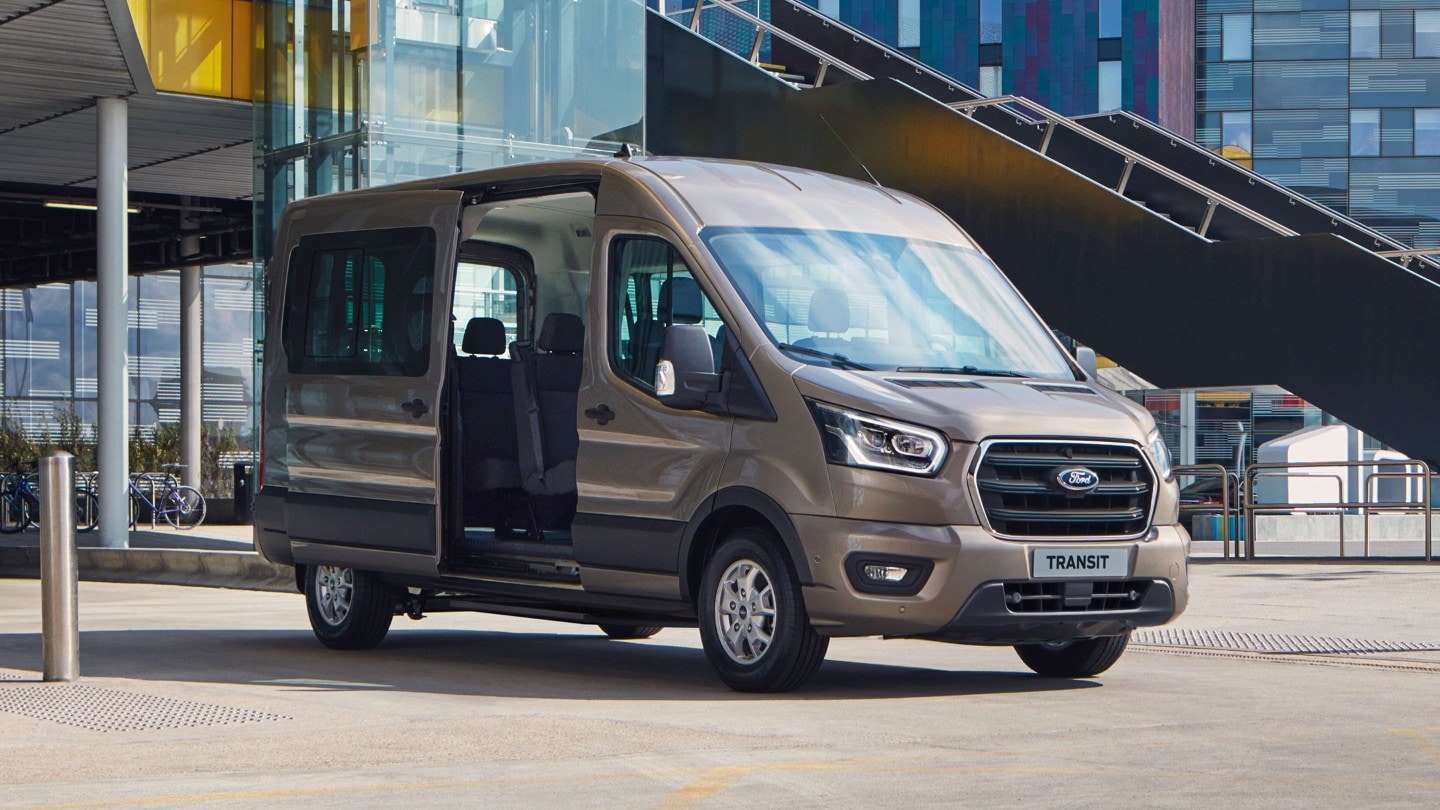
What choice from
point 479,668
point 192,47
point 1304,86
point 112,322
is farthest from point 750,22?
point 1304,86

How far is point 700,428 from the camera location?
31.1 feet

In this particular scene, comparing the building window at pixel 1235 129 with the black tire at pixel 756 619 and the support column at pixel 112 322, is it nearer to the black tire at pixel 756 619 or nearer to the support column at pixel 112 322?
the support column at pixel 112 322

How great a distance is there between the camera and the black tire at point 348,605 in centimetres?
1168

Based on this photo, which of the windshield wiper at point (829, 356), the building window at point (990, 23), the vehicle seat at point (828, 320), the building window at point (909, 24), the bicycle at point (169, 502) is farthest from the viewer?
the building window at point (909, 24)

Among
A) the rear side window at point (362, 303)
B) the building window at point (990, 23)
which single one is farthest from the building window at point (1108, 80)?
the rear side window at point (362, 303)

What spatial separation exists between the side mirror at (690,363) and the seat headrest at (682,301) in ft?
0.80

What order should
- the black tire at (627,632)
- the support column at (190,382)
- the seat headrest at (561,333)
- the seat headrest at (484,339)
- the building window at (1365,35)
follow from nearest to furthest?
1. the seat headrest at (561,333)
2. the seat headrest at (484,339)
3. the black tire at (627,632)
4. the support column at (190,382)
5. the building window at (1365,35)

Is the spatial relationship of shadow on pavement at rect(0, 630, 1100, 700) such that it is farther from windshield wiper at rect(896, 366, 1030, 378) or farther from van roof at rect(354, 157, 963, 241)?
van roof at rect(354, 157, 963, 241)

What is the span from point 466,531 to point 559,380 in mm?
937

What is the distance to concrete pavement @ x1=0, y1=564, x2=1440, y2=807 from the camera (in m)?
6.46

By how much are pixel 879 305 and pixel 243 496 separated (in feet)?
93.1

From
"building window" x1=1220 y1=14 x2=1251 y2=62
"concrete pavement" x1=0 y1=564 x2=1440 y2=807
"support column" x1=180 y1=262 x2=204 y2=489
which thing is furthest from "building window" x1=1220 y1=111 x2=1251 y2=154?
"concrete pavement" x1=0 y1=564 x2=1440 y2=807

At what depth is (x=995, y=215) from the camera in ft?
68.2

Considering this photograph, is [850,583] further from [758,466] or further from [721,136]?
[721,136]
